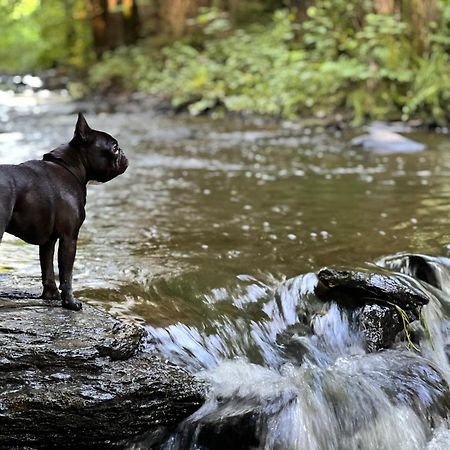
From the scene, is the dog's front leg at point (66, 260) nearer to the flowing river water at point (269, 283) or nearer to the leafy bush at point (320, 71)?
the flowing river water at point (269, 283)

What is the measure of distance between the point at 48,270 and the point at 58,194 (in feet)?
1.61

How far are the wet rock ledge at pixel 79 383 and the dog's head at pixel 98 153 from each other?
765 millimetres

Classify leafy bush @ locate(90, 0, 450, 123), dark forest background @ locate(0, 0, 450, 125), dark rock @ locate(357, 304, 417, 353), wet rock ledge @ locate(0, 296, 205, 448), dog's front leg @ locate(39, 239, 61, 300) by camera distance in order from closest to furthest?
wet rock ledge @ locate(0, 296, 205, 448) → dog's front leg @ locate(39, 239, 61, 300) → dark rock @ locate(357, 304, 417, 353) → leafy bush @ locate(90, 0, 450, 123) → dark forest background @ locate(0, 0, 450, 125)

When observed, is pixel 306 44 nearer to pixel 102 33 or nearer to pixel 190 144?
pixel 190 144

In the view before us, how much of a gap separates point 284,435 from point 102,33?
85.5ft

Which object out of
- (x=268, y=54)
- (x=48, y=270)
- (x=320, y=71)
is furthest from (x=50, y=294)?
(x=268, y=54)

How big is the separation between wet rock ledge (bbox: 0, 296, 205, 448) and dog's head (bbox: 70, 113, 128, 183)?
0.77 meters

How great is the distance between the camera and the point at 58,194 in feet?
11.3

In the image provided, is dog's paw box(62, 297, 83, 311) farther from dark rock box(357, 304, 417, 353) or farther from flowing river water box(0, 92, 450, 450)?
dark rock box(357, 304, 417, 353)

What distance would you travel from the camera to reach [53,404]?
318 cm

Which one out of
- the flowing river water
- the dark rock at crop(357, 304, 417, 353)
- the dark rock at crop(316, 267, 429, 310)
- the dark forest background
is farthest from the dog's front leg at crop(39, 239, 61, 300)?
the dark forest background

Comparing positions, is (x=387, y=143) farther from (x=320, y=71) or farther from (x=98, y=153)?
(x=98, y=153)

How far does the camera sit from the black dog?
332cm

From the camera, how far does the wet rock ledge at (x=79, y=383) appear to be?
318 cm
